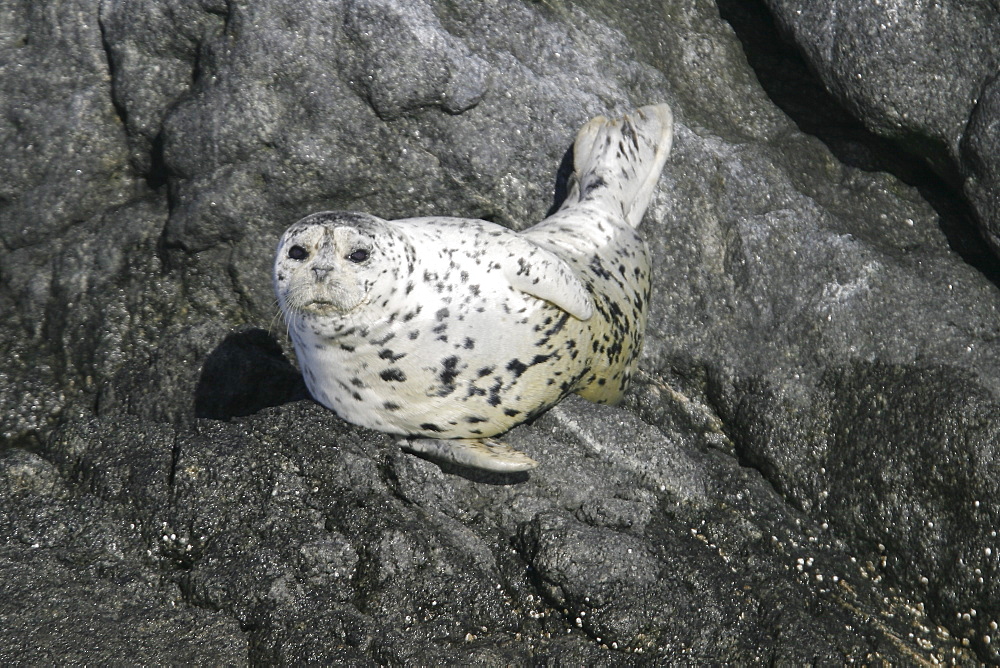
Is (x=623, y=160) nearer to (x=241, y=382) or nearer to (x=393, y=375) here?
(x=393, y=375)

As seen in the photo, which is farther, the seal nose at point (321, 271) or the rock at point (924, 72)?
the rock at point (924, 72)

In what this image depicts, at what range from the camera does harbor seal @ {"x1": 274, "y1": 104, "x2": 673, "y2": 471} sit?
4.13 m

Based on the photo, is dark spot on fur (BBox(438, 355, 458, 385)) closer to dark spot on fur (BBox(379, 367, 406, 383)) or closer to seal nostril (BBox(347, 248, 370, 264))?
dark spot on fur (BBox(379, 367, 406, 383))

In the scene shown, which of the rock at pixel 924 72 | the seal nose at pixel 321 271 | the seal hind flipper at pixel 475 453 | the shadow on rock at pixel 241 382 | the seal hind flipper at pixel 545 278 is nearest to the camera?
the seal nose at pixel 321 271

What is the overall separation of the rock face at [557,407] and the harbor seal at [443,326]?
17 centimetres

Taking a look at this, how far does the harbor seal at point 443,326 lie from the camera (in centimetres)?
413

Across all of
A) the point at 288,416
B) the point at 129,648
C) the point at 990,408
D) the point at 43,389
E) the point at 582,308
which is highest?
the point at 990,408

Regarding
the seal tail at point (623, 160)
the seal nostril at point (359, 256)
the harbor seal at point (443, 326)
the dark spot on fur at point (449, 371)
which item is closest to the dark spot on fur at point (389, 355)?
the harbor seal at point (443, 326)

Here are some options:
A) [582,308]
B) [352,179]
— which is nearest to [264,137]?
Result: [352,179]

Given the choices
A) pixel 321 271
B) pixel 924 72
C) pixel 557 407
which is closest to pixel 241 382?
pixel 321 271

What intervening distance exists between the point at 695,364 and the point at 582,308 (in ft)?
2.88

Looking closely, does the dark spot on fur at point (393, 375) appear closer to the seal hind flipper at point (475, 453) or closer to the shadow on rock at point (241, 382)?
the seal hind flipper at point (475, 453)

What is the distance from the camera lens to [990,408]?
179 inches

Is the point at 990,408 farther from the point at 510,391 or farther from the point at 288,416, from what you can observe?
the point at 288,416
